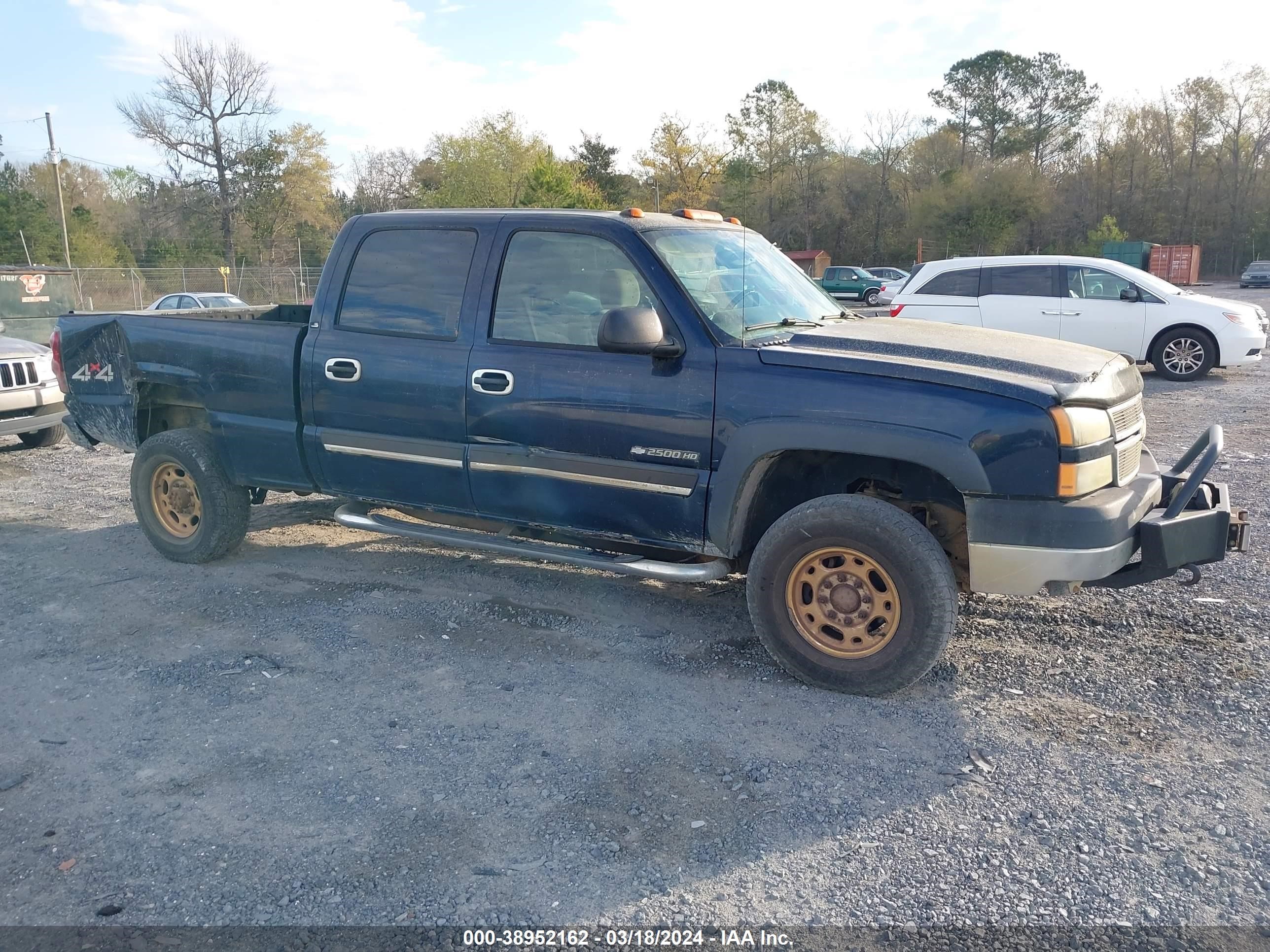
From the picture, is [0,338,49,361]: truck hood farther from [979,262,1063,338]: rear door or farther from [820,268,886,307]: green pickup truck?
[820,268,886,307]: green pickup truck

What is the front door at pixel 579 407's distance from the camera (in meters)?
4.22

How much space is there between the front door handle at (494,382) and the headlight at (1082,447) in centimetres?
236

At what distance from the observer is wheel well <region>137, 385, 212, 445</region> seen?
5.90m

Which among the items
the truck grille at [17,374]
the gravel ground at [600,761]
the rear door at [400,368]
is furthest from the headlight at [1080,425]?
the truck grille at [17,374]

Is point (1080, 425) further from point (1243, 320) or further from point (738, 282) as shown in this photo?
point (1243, 320)

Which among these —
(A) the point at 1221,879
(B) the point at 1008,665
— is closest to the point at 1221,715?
(B) the point at 1008,665

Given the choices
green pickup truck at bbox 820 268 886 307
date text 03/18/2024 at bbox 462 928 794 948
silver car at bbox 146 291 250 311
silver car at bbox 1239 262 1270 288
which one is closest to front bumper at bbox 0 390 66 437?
date text 03/18/2024 at bbox 462 928 794 948

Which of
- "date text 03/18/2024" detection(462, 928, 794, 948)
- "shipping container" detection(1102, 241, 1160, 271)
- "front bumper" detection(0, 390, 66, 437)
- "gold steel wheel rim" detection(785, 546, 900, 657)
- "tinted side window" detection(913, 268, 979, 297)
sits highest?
"shipping container" detection(1102, 241, 1160, 271)

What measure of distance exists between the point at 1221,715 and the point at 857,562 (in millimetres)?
1506

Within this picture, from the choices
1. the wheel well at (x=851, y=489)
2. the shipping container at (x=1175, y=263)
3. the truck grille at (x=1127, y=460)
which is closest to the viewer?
the truck grille at (x=1127, y=460)

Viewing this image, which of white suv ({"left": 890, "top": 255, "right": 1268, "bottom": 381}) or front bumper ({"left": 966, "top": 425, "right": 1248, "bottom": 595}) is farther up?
white suv ({"left": 890, "top": 255, "right": 1268, "bottom": 381})

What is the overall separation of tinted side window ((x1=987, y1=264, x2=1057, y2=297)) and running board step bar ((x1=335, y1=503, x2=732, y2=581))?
10.4 meters

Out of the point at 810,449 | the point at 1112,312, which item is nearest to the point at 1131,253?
the point at 1112,312

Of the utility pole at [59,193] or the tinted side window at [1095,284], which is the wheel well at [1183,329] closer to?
the tinted side window at [1095,284]
